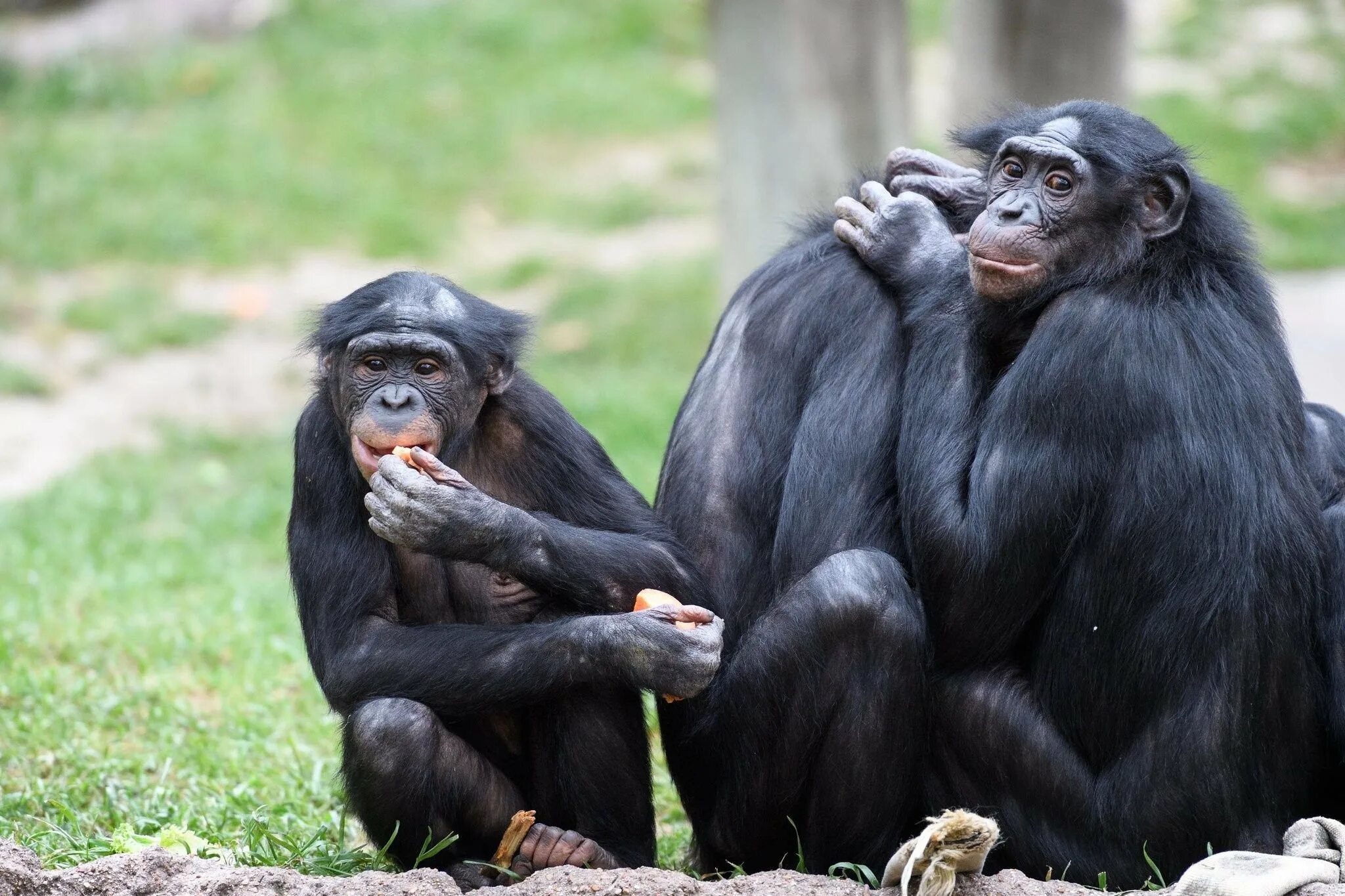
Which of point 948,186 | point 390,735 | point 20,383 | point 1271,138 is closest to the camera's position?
point 390,735

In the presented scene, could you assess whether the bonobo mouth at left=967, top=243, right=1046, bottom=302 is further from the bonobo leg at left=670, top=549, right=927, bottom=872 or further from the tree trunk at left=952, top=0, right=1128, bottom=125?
the tree trunk at left=952, top=0, right=1128, bottom=125

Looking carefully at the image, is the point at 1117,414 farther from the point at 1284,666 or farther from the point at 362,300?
the point at 362,300

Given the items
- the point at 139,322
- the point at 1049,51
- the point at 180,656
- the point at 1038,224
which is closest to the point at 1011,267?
the point at 1038,224

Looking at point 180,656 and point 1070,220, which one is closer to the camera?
point 1070,220

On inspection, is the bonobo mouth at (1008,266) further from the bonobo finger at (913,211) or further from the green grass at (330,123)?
the green grass at (330,123)

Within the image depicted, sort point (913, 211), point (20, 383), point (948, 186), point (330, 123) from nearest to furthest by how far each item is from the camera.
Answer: point (913, 211), point (948, 186), point (20, 383), point (330, 123)

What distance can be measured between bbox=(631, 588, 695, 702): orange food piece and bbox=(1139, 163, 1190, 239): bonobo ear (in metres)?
1.77

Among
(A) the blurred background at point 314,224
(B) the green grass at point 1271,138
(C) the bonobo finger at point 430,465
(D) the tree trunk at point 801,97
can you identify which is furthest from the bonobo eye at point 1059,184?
(B) the green grass at point 1271,138

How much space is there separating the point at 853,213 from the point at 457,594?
179 centimetres

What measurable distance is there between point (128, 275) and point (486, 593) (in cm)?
1018

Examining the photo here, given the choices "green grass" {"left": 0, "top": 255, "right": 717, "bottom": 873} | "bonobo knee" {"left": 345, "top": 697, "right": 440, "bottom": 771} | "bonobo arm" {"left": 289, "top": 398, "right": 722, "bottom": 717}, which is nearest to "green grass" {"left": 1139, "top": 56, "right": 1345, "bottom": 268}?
"green grass" {"left": 0, "top": 255, "right": 717, "bottom": 873}

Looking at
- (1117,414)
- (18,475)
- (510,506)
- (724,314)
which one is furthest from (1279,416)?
→ (18,475)

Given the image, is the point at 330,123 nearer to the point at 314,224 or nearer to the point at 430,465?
the point at 314,224

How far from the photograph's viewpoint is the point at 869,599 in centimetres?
468
